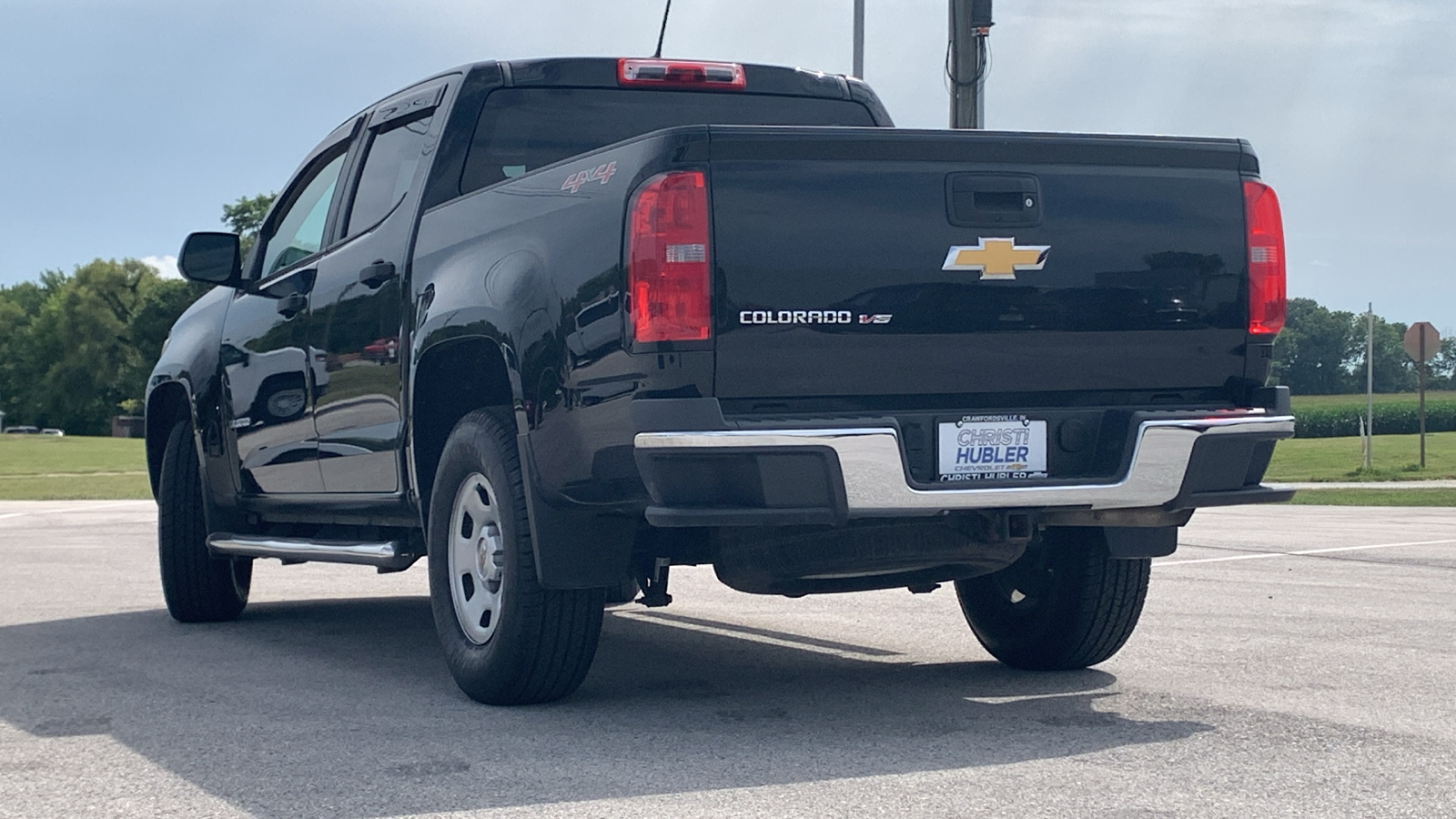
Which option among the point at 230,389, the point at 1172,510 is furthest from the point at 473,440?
the point at 230,389

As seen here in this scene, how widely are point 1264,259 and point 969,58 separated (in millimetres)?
10701

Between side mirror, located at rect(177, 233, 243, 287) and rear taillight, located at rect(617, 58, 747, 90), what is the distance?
80.7 inches

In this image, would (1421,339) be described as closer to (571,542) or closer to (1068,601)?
(1068,601)

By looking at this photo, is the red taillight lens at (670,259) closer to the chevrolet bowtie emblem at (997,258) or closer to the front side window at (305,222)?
the chevrolet bowtie emblem at (997,258)

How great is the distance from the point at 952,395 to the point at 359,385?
2.56 metres

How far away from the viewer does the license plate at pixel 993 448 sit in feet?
16.5

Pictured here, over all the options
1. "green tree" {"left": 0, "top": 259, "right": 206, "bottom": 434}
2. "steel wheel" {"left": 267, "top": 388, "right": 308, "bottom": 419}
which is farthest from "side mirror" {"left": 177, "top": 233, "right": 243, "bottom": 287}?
"green tree" {"left": 0, "top": 259, "right": 206, "bottom": 434}

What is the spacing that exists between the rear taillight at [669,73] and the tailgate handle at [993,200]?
2158 millimetres

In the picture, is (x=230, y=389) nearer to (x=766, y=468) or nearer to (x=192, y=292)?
(x=766, y=468)

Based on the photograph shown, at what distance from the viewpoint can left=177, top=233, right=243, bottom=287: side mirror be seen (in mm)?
7965

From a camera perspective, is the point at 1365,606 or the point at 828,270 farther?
the point at 1365,606

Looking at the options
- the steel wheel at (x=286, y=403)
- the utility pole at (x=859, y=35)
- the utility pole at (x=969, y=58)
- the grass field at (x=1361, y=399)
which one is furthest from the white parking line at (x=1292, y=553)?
the grass field at (x=1361, y=399)

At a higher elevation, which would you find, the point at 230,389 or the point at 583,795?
the point at 230,389

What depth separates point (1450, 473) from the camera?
32.8 m
